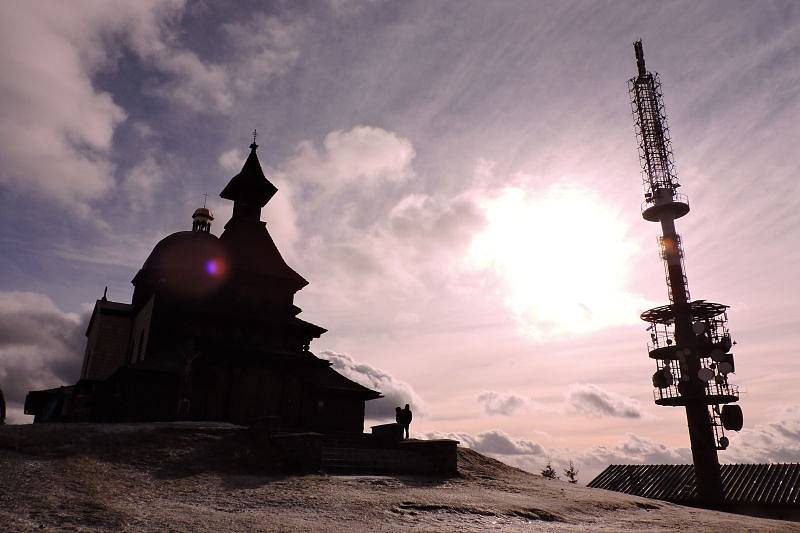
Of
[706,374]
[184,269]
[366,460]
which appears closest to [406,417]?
[366,460]

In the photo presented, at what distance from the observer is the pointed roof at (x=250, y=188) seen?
3381cm

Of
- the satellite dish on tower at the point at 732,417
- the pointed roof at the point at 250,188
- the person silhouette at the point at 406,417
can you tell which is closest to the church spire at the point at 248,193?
the pointed roof at the point at 250,188

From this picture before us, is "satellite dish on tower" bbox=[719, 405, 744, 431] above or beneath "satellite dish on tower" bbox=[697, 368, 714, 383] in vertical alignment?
beneath

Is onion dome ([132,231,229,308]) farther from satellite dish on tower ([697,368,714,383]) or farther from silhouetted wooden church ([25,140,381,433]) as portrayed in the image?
satellite dish on tower ([697,368,714,383])

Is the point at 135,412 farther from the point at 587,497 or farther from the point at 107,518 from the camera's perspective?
the point at 587,497

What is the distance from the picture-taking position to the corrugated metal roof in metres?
32.8

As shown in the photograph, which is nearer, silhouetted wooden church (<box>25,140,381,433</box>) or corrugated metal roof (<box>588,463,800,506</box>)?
silhouetted wooden church (<box>25,140,381,433</box>)

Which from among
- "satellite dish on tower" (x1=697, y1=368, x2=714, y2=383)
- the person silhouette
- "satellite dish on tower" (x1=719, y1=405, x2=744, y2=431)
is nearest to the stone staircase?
the person silhouette

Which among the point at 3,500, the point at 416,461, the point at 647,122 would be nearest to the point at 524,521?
the point at 416,461

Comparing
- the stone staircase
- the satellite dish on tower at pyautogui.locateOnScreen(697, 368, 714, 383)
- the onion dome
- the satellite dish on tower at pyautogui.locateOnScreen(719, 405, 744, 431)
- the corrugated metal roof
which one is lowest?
the corrugated metal roof

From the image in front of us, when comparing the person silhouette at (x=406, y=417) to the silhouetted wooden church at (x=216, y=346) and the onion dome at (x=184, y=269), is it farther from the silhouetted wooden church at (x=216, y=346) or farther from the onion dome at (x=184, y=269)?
the onion dome at (x=184, y=269)

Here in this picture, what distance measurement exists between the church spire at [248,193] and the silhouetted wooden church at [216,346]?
0.21ft

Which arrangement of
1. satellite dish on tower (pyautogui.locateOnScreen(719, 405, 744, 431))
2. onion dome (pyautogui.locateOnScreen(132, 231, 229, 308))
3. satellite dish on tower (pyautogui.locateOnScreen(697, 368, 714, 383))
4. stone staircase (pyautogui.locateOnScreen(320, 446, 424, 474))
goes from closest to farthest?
stone staircase (pyautogui.locateOnScreen(320, 446, 424, 474))
onion dome (pyautogui.locateOnScreen(132, 231, 229, 308))
satellite dish on tower (pyautogui.locateOnScreen(719, 405, 744, 431))
satellite dish on tower (pyautogui.locateOnScreen(697, 368, 714, 383))

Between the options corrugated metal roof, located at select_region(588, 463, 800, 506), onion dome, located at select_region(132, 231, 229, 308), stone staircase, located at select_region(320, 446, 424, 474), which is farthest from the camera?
corrugated metal roof, located at select_region(588, 463, 800, 506)
